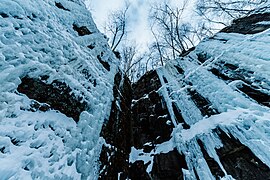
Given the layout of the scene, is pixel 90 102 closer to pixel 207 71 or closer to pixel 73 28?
pixel 73 28

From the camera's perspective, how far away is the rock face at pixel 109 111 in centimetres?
169

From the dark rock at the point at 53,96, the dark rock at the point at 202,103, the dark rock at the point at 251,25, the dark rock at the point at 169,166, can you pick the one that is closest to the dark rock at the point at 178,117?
the dark rock at the point at 202,103

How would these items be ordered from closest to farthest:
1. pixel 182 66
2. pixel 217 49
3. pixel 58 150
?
1. pixel 58 150
2. pixel 217 49
3. pixel 182 66

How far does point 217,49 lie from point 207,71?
0.79m

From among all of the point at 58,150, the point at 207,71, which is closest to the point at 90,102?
the point at 58,150

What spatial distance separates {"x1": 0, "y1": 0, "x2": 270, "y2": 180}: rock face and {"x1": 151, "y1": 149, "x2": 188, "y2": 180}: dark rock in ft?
0.05

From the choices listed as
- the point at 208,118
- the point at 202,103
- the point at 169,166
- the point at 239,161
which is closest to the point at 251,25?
the point at 202,103

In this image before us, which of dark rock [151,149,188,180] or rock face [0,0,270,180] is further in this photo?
dark rock [151,149,188,180]

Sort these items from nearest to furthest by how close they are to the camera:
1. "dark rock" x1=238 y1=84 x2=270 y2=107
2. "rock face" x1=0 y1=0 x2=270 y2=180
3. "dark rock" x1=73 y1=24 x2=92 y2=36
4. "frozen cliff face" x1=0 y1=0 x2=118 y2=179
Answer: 1. "frozen cliff face" x1=0 y1=0 x2=118 y2=179
2. "rock face" x1=0 y1=0 x2=270 y2=180
3. "dark rock" x1=238 y1=84 x2=270 y2=107
4. "dark rock" x1=73 y1=24 x2=92 y2=36

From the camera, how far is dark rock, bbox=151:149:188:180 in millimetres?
2457

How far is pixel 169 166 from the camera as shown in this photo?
2.58m

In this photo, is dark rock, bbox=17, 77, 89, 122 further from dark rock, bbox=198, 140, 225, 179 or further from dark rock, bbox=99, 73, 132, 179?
dark rock, bbox=198, 140, 225, 179

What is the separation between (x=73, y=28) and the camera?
→ 3.56 metres

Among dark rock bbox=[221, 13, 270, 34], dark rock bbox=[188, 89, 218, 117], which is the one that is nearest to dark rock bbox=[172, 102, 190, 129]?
dark rock bbox=[188, 89, 218, 117]
